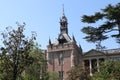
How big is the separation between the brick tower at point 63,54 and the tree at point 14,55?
47159mm

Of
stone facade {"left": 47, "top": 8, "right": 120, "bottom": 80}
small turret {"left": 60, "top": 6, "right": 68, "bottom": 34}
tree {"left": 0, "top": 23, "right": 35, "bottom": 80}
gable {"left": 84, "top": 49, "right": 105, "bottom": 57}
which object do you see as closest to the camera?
tree {"left": 0, "top": 23, "right": 35, "bottom": 80}

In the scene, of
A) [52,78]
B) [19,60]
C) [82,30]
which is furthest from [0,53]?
[52,78]

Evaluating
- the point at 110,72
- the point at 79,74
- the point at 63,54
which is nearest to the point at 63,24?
the point at 63,54

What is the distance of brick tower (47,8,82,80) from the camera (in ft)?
260

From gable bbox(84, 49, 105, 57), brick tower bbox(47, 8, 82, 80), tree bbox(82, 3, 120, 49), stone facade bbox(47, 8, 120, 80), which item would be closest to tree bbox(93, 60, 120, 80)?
tree bbox(82, 3, 120, 49)

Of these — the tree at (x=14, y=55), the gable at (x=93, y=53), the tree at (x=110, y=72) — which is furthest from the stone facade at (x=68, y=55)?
the tree at (x=14, y=55)

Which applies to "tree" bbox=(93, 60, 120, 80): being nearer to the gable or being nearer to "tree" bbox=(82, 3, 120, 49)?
"tree" bbox=(82, 3, 120, 49)

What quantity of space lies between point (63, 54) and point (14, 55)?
50.4 metres

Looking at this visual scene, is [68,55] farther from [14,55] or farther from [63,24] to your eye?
[14,55]

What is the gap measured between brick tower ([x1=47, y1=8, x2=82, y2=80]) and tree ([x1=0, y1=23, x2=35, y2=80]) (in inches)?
1857

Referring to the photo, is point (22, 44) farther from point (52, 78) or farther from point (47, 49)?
point (47, 49)

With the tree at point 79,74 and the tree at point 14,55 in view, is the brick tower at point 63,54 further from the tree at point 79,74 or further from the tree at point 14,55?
the tree at point 14,55

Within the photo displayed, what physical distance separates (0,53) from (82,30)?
413 inches

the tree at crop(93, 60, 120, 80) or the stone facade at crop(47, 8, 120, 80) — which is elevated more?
the stone facade at crop(47, 8, 120, 80)
